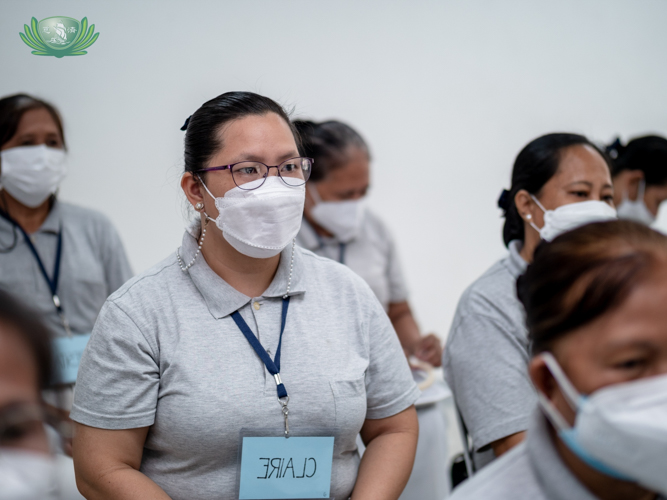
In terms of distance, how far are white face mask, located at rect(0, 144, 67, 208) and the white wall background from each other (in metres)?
0.38

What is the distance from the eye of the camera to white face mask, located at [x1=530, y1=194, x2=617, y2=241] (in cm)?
194

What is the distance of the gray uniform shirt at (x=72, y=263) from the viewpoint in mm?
2400

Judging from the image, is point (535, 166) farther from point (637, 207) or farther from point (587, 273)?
point (637, 207)

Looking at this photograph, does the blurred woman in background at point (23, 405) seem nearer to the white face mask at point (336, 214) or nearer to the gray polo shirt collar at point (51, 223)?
the gray polo shirt collar at point (51, 223)

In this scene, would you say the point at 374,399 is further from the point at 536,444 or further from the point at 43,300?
the point at 43,300

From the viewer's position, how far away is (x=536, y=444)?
3.21 ft

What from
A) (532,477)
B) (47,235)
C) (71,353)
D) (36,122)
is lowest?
(71,353)

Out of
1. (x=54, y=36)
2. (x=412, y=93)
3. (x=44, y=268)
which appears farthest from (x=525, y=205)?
(x=412, y=93)

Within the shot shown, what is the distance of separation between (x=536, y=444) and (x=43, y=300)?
204cm

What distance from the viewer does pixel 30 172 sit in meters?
2.46

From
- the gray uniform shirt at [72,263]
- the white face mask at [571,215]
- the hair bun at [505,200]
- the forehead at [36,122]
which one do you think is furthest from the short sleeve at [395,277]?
the forehead at [36,122]

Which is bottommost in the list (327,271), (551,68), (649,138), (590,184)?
(327,271)

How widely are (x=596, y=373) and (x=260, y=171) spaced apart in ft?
3.10

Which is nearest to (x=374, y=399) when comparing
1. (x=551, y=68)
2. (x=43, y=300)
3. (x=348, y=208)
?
(x=348, y=208)
